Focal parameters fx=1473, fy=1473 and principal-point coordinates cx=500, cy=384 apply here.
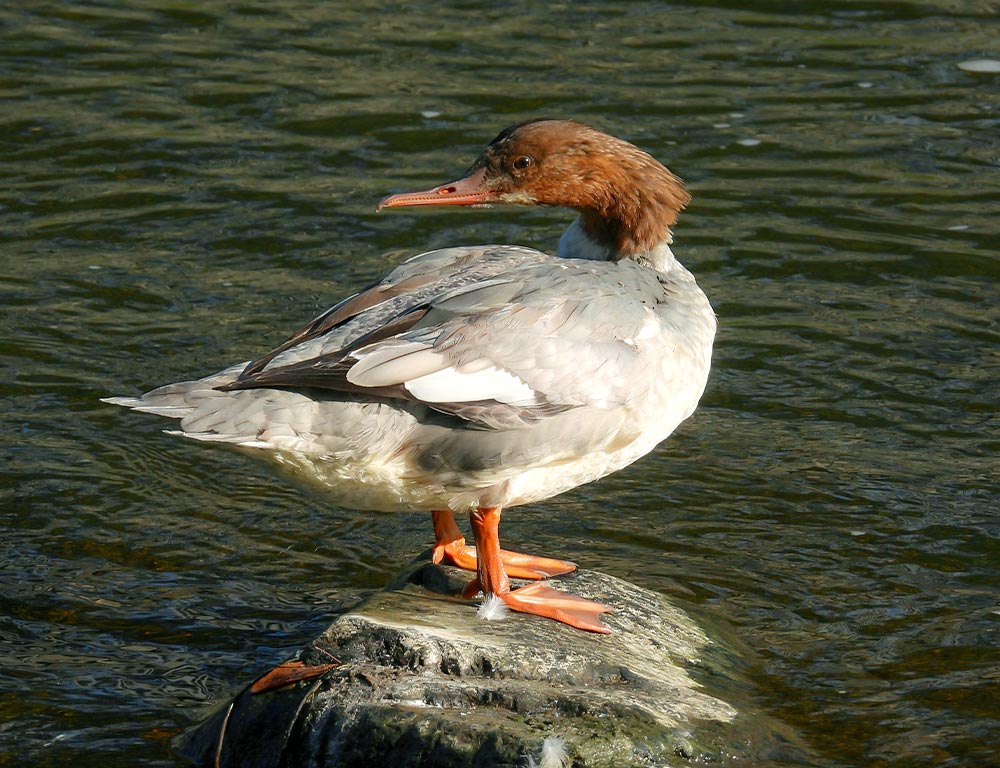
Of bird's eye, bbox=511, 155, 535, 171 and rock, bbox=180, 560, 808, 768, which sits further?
bird's eye, bbox=511, 155, 535, 171

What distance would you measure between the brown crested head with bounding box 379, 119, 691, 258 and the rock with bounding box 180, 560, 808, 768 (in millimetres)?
1661

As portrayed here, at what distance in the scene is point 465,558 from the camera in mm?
Answer: 5383

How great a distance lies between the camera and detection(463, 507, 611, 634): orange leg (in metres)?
4.93

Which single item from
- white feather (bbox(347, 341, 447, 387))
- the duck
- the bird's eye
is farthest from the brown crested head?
white feather (bbox(347, 341, 447, 387))

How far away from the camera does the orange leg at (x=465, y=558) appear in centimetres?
536

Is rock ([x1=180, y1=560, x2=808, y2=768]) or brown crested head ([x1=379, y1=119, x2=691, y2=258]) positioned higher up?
brown crested head ([x1=379, y1=119, x2=691, y2=258])

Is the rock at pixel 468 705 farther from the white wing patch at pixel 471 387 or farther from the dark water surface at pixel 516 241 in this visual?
the white wing patch at pixel 471 387

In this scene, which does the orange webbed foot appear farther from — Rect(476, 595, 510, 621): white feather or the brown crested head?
the brown crested head

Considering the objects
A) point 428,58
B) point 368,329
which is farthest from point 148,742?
point 428,58

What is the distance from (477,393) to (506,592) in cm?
73

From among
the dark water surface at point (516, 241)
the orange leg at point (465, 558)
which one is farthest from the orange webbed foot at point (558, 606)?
the dark water surface at point (516, 241)

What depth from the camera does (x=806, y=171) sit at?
902cm

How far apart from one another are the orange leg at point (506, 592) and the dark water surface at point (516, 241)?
23.4 inches

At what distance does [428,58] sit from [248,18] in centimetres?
164
